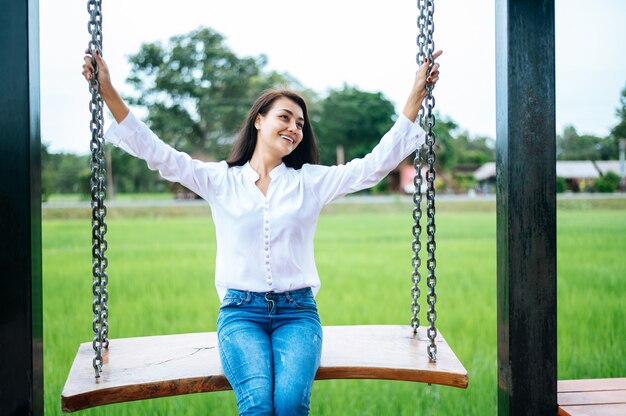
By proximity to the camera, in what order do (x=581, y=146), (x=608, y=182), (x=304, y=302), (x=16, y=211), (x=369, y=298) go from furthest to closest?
(x=608, y=182) → (x=581, y=146) → (x=369, y=298) → (x=304, y=302) → (x=16, y=211)

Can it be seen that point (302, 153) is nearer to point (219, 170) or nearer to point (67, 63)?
point (219, 170)

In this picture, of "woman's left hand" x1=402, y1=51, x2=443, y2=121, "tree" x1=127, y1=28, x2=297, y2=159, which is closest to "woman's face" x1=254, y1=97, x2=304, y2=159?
"woman's left hand" x1=402, y1=51, x2=443, y2=121

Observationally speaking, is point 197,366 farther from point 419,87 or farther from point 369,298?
point 369,298

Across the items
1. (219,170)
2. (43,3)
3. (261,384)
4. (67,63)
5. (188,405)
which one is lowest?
(188,405)

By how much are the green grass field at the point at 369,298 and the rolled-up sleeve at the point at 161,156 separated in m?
1.94

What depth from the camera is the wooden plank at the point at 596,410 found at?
91.2 inches

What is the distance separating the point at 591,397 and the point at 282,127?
1694 mm

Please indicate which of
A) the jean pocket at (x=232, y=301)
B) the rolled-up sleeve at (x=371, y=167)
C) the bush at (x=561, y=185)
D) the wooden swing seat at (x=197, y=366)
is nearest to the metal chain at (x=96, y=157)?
the wooden swing seat at (x=197, y=366)

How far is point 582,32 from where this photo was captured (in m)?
8.80

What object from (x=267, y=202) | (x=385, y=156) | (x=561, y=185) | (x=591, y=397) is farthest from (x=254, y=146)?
(x=561, y=185)

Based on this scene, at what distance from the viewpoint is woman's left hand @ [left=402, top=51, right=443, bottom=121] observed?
2514mm

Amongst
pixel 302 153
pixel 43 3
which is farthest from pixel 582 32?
pixel 43 3

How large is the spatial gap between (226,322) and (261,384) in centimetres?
34

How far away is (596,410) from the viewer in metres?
2.35
